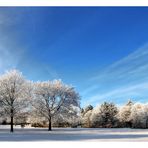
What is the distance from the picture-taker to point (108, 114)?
37.6 metres

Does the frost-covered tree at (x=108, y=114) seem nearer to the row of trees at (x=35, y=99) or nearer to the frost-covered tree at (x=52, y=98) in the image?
the row of trees at (x=35, y=99)

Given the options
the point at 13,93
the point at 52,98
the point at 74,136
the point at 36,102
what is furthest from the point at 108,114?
the point at 74,136

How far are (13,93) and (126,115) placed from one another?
16.5 meters

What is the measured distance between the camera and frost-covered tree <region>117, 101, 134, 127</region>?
123 ft

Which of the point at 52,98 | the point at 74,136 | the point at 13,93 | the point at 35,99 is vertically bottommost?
the point at 74,136

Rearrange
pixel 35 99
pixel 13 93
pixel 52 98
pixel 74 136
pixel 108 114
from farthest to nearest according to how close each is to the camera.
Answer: pixel 108 114
pixel 52 98
pixel 35 99
pixel 13 93
pixel 74 136

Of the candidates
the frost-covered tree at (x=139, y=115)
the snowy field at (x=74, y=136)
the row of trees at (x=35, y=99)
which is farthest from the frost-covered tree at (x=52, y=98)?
the frost-covered tree at (x=139, y=115)

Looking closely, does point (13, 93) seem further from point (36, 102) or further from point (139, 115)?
point (139, 115)

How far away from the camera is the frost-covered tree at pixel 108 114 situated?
3656 cm

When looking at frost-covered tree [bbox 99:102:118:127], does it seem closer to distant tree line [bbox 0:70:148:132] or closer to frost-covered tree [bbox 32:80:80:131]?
distant tree line [bbox 0:70:148:132]

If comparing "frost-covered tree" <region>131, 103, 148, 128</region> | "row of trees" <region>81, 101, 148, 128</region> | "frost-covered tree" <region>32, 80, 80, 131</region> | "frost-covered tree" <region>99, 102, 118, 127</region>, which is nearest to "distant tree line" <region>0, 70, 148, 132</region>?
"frost-covered tree" <region>32, 80, 80, 131</region>

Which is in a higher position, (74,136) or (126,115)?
(126,115)

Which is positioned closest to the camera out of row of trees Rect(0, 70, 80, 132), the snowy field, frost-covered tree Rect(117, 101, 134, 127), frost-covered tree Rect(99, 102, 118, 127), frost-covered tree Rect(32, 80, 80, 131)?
the snowy field

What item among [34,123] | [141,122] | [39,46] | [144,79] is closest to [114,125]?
[141,122]
